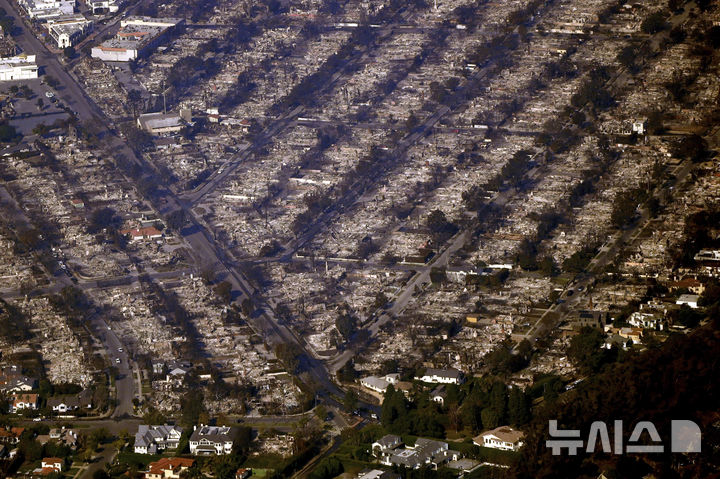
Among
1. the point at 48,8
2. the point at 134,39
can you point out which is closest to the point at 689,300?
the point at 134,39

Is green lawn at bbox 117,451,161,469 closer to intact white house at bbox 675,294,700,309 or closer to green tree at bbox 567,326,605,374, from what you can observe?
green tree at bbox 567,326,605,374

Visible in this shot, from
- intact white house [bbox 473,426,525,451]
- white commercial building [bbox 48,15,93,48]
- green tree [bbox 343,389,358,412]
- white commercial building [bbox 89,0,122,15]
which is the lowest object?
green tree [bbox 343,389,358,412]

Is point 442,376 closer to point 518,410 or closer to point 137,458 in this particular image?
point 518,410

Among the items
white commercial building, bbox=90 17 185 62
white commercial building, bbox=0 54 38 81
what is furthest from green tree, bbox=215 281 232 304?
white commercial building, bbox=90 17 185 62

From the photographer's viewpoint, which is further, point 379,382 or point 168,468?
point 379,382

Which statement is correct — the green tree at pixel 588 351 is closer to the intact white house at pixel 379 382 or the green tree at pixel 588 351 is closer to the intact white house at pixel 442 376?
the intact white house at pixel 442 376

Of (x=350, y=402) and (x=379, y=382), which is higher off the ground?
(x=350, y=402)

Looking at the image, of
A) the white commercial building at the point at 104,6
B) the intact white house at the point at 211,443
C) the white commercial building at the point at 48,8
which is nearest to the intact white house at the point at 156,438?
the intact white house at the point at 211,443
